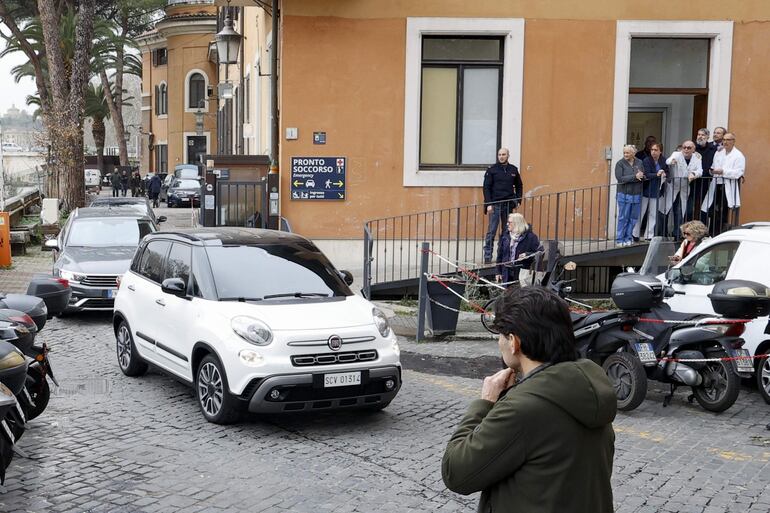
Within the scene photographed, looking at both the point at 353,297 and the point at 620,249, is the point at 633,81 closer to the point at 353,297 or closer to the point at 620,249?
the point at 620,249

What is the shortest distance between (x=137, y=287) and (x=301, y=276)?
2.06 m

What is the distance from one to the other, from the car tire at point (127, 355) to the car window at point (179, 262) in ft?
3.37

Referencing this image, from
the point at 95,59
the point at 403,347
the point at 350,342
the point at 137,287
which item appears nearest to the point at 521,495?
the point at 350,342

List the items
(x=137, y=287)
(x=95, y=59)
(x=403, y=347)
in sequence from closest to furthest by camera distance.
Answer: (x=137, y=287)
(x=403, y=347)
(x=95, y=59)

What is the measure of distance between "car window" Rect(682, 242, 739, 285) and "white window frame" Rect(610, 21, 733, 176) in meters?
6.42

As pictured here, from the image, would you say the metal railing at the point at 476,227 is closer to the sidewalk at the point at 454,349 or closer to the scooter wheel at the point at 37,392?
the sidewalk at the point at 454,349

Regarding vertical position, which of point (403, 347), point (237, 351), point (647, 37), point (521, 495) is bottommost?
point (403, 347)

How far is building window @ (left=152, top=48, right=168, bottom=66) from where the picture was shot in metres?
60.6

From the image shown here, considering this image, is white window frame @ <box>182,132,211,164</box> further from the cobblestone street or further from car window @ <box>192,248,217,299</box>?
car window @ <box>192,248,217,299</box>

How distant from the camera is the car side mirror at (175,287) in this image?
8484mm

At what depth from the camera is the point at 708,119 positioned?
16312 mm

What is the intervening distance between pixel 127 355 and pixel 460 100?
28.0 ft

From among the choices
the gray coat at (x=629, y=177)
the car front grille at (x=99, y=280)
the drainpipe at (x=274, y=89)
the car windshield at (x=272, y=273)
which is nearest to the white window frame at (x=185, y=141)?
the drainpipe at (x=274, y=89)

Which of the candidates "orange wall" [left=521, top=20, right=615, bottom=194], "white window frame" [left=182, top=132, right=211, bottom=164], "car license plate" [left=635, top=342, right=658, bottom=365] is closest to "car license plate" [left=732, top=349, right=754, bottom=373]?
"car license plate" [left=635, top=342, right=658, bottom=365]
